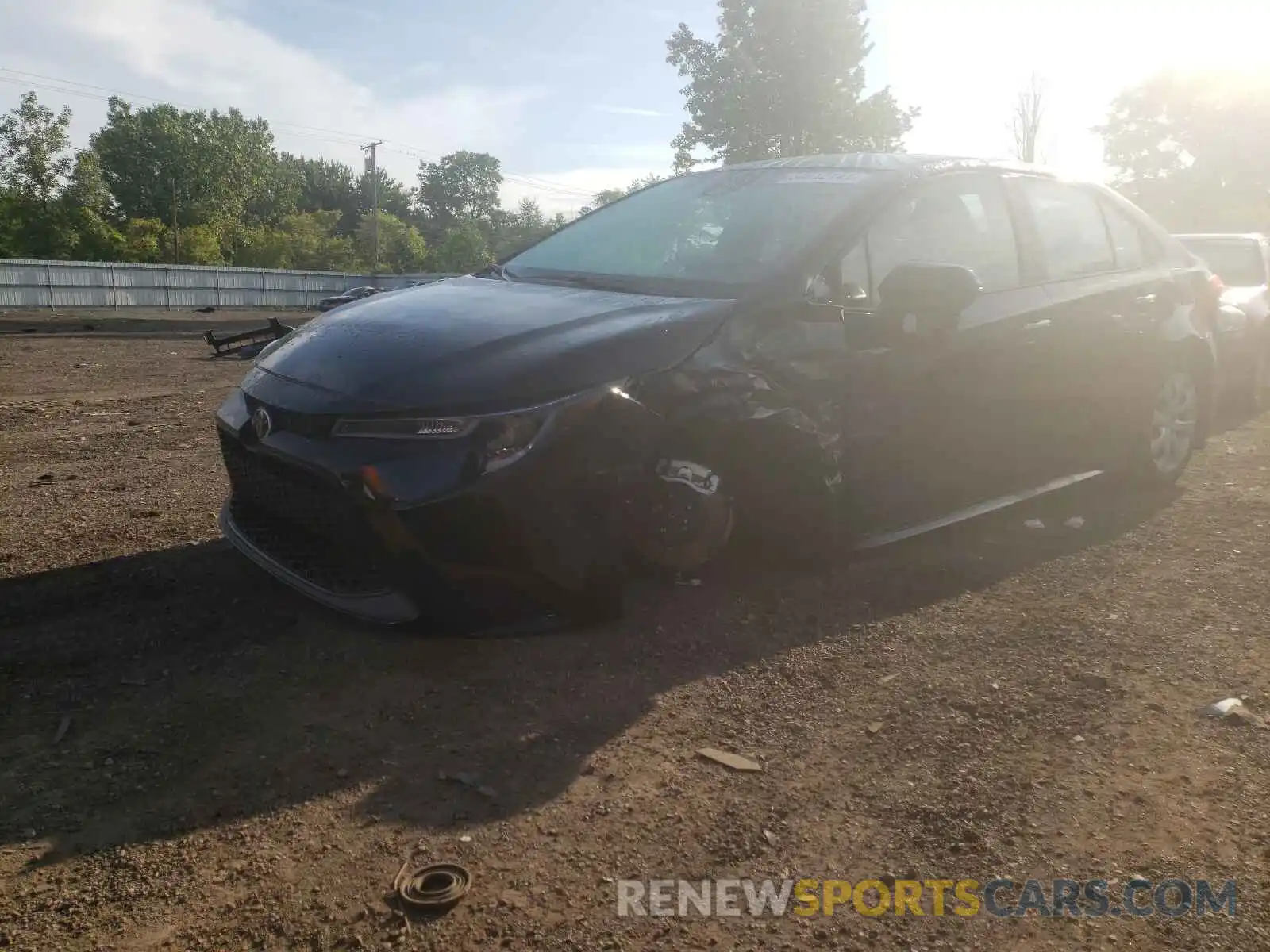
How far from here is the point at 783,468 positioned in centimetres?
365

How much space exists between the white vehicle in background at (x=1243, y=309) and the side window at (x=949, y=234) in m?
4.59

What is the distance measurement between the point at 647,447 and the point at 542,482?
1.33 ft

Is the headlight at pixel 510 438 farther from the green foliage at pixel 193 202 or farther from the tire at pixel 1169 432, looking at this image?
the green foliage at pixel 193 202

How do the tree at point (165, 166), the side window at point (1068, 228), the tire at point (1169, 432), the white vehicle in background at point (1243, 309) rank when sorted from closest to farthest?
the side window at point (1068, 228)
the tire at point (1169, 432)
the white vehicle in background at point (1243, 309)
the tree at point (165, 166)

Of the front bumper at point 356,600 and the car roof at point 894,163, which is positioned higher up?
the car roof at point 894,163

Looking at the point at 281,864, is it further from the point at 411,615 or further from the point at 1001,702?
the point at 1001,702

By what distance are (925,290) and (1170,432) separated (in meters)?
2.82

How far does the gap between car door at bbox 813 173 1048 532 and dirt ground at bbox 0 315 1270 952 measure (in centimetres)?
38

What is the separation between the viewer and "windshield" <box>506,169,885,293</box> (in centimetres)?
395

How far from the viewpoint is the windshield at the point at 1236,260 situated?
35.1 feet

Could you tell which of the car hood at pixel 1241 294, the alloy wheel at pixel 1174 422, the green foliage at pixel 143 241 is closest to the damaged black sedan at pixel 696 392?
the alloy wheel at pixel 1174 422

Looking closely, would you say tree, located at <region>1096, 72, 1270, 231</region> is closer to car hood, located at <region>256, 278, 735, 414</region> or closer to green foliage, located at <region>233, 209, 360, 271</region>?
green foliage, located at <region>233, 209, 360, 271</region>

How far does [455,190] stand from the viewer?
113m

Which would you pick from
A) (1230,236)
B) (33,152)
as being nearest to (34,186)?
(33,152)
